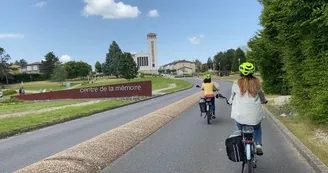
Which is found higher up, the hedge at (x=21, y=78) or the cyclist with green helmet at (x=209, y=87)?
the cyclist with green helmet at (x=209, y=87)

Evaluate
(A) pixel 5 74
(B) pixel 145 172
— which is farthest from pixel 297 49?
(A) pixel 5 74

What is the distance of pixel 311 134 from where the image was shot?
8.97m

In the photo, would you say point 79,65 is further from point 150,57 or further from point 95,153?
point 95,153

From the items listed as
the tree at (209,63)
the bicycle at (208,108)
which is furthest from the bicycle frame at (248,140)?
the tree at (209,63)

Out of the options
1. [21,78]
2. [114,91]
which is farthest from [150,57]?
[114,91]

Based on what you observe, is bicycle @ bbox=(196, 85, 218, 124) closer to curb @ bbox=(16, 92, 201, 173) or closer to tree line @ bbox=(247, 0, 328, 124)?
curb @ bbox=(16, 92, 201, 173)

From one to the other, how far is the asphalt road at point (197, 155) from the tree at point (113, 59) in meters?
126

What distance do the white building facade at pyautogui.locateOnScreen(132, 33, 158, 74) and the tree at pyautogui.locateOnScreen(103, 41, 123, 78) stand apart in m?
44.5

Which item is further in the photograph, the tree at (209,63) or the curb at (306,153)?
the tree at (209,63)

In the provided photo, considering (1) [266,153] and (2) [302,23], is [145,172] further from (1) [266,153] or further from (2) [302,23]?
(2) [302,23]

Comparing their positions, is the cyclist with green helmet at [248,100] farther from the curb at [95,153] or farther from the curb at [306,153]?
the curb at [95,153]

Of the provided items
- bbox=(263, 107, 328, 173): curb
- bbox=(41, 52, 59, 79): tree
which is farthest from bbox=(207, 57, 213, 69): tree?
bbox=(263, 107, 328, 173): curb

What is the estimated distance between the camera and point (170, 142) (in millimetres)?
9266

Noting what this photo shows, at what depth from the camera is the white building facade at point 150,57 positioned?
616 ft
